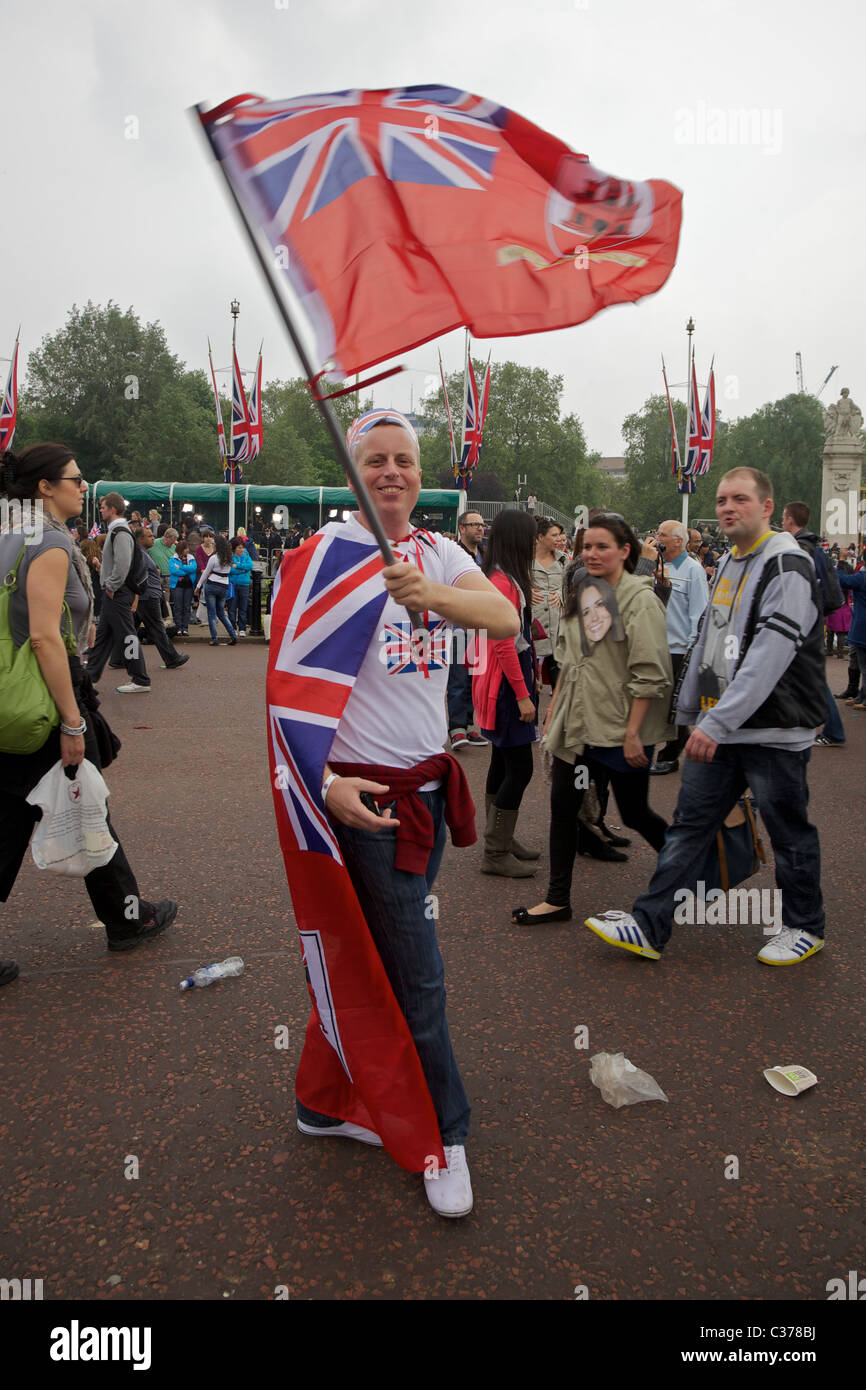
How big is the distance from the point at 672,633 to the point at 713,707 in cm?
373

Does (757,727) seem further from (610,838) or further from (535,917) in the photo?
(610,838)

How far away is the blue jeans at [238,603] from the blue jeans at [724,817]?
14939 mm

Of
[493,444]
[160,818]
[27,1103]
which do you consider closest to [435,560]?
[27,1103]

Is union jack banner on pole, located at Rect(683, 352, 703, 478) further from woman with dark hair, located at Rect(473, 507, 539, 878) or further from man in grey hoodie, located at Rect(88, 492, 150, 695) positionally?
woman with dark hair, located at Rect(473, 507, 539, 878)

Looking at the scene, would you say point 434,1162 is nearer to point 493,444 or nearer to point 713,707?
point 713,707

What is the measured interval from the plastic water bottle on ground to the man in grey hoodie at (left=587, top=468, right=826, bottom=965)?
4.97 ft

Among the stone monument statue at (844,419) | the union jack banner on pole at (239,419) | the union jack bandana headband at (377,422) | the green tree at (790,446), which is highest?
the green tree at (790,446)

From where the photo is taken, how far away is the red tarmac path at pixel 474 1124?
89.9 inches

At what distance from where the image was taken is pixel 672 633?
24.7 ft

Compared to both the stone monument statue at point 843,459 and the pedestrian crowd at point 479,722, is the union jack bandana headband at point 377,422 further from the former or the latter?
the stone monument statue at point 843,459

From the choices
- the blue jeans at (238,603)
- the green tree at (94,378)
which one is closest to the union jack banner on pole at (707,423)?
the blue jeans at (238,603)

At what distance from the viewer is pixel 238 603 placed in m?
18.2

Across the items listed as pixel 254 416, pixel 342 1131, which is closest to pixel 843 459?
pixel 254 416
